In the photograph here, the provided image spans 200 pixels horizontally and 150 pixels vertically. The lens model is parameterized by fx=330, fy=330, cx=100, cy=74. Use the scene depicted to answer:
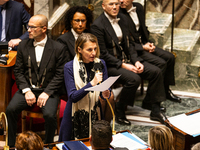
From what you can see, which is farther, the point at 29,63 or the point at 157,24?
the point at 157,24

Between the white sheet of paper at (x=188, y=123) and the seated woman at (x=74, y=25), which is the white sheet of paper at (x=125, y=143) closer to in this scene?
the white sheet of paper at (x=188, y=123)

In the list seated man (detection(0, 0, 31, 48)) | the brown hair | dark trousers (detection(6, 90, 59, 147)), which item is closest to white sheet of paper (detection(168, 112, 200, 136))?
the brown hair

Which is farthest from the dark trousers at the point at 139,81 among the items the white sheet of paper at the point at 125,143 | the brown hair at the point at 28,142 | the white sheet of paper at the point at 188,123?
the brown hair at the point at 28,142

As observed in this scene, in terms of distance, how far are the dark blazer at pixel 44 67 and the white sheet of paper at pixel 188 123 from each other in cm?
154

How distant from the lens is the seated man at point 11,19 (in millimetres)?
4492

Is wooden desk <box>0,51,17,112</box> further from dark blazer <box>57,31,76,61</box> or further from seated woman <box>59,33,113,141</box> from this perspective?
seated woman <box>59,33,113,141</box>

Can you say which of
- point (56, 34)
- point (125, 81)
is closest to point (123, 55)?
point (125, 81)

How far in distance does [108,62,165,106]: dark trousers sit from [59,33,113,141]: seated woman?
3.50 feet

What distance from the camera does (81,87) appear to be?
10.8 feet

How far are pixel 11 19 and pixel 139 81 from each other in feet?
6.35

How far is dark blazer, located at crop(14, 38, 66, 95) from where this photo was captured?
381 centimetres

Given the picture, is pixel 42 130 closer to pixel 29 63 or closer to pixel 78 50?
pixel 29 63

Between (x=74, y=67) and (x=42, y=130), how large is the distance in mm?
1435

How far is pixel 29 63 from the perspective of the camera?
3818mm
